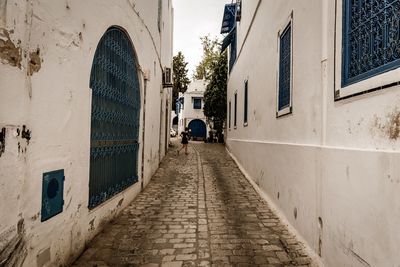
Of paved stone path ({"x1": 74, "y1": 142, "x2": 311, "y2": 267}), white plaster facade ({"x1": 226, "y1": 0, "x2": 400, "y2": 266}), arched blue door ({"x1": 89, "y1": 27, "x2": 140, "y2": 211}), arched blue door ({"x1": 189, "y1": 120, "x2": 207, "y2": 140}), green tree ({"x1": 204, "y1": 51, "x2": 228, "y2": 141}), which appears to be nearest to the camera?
white plaster facade ({"x1": 226, "y1": 0, "x2": 400, "y2": 266})

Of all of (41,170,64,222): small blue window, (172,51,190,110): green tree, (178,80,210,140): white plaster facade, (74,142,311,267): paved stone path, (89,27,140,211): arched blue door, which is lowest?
(74,142,311,267): paved stone path

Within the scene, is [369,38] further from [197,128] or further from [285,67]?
[197,128]

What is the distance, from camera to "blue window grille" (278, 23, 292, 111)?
543 cm

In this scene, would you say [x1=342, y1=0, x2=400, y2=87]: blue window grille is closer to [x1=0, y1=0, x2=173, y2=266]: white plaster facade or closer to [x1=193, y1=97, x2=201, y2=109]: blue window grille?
[x1=0, y1=0, x2=173, y2=266]: white plaster facade

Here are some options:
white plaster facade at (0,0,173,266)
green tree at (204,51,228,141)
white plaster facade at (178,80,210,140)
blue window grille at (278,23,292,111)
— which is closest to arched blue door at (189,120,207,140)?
white plaster facade at (178,80,210,140)

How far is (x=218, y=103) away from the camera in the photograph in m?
22.0

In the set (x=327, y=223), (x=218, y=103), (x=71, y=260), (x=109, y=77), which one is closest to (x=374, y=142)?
(x=327, y=223)

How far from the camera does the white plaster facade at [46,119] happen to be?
2.35m

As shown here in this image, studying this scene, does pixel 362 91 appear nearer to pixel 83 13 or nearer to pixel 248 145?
pixel 83 13

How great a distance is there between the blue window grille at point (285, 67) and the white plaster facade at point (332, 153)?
0.21m

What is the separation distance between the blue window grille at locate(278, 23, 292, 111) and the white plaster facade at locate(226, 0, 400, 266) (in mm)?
213

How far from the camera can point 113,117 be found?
16.8ft

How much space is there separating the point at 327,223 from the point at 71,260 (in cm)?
313

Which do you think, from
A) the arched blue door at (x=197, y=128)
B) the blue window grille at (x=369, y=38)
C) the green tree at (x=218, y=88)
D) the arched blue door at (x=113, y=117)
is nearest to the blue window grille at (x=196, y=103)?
the arched blue door at (x=197, y=128)
